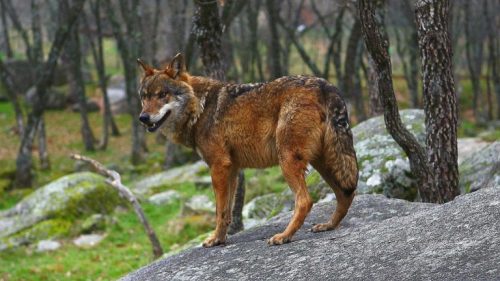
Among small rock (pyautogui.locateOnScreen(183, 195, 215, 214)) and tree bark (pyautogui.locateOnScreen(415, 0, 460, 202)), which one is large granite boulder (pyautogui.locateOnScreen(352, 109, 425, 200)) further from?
small rock (pyautogui.locateOnScreen(183, 195, 215, 214))

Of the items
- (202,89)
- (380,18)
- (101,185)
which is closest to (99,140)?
(101,185)

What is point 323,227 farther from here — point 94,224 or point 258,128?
point 94,224

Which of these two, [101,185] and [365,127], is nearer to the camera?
[365,127]

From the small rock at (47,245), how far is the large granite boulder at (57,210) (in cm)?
18

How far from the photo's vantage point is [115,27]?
28672 mm

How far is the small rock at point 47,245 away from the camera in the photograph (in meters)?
16.8

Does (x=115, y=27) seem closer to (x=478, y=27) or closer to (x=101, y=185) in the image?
(x=101, y=185)

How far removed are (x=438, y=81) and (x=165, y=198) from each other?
1208 centimetres

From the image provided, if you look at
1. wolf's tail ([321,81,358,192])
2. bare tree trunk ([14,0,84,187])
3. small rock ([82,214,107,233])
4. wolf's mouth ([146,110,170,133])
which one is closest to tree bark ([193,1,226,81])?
wolf's mouth ([146,110,170,133])

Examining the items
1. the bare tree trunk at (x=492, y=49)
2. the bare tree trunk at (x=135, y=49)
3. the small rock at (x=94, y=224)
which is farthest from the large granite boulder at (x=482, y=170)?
the bare tree trunk at (x=492, y=49)

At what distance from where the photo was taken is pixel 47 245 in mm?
16953

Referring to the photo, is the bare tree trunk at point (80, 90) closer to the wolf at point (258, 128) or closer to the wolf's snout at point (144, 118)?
the wolf at point (258, 128)

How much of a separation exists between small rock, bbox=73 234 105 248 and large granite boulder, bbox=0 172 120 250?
→ 11.7 inches

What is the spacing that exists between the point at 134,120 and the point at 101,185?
1058 cm
